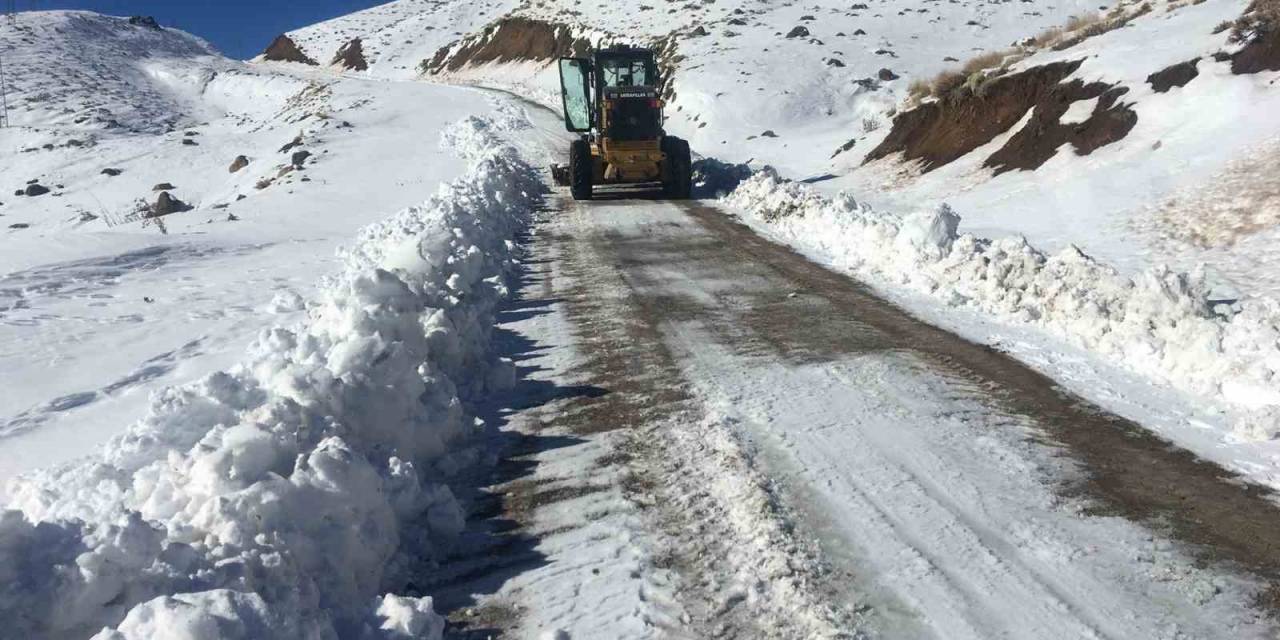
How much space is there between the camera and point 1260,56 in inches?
514

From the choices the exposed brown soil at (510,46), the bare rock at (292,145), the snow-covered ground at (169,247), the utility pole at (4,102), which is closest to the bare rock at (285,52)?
the exposed brown soil at (510,46)

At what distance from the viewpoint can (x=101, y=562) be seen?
304 cm

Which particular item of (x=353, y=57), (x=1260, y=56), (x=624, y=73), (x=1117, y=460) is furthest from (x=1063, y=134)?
(x=353, y=57)

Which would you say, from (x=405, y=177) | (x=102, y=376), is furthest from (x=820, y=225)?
(x=405, y=177)

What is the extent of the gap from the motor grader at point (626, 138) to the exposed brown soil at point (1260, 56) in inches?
359

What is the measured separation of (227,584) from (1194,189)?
1148 cm

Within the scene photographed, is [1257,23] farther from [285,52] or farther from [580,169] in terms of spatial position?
[285,52]

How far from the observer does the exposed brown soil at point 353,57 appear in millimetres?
79875

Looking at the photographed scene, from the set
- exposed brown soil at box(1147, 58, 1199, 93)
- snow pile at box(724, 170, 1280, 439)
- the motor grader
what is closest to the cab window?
the motor grader

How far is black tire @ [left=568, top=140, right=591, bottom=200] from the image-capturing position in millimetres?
17812

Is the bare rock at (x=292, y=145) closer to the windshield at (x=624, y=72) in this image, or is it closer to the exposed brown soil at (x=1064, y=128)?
the windshield at (x=624, y=72)

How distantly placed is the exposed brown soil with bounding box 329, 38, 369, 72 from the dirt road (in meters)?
79.0

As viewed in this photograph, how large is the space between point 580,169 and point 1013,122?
8122mm

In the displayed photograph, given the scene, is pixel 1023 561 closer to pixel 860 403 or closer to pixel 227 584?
pixel 860 403
